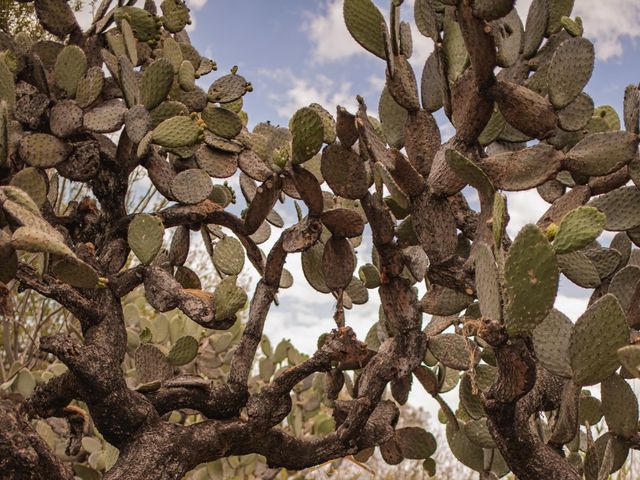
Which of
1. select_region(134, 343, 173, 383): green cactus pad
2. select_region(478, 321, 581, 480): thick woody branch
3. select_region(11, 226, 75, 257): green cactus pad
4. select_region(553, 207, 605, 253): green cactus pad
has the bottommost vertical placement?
select_region(478, 321, 581, 480): thick woody branch

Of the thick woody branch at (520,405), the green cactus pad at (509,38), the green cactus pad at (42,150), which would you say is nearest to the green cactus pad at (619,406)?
the thick woody branch at (520,405)

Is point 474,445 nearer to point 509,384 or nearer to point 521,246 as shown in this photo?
point 509,384

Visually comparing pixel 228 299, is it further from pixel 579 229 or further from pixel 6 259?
pixel 579 229

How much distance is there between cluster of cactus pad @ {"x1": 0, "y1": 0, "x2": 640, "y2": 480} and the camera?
4.82 feet

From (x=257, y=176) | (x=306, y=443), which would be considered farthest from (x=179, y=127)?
(x=306, y=443)

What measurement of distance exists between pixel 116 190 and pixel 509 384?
1156 millimetres

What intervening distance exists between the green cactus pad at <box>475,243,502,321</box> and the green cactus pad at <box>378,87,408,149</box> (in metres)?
0.62

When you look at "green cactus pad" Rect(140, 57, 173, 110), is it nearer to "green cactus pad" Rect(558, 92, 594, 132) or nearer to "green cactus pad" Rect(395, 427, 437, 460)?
"green cactus pad" Rect(558, 92, 594, 132)

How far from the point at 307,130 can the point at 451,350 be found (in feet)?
2.24

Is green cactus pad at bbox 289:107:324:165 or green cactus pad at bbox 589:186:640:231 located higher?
green cactus pad at bbox 289:107:324:165

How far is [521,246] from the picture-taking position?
125 centimetres

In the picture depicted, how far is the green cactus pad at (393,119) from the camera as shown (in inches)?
77.7

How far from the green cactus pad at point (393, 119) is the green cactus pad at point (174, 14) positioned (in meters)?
0.72

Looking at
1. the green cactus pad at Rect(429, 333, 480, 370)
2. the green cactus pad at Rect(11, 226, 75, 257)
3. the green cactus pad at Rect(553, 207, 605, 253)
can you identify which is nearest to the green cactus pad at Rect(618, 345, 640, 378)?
the green cactus pad at Rect(553, 207, 605, 253)
